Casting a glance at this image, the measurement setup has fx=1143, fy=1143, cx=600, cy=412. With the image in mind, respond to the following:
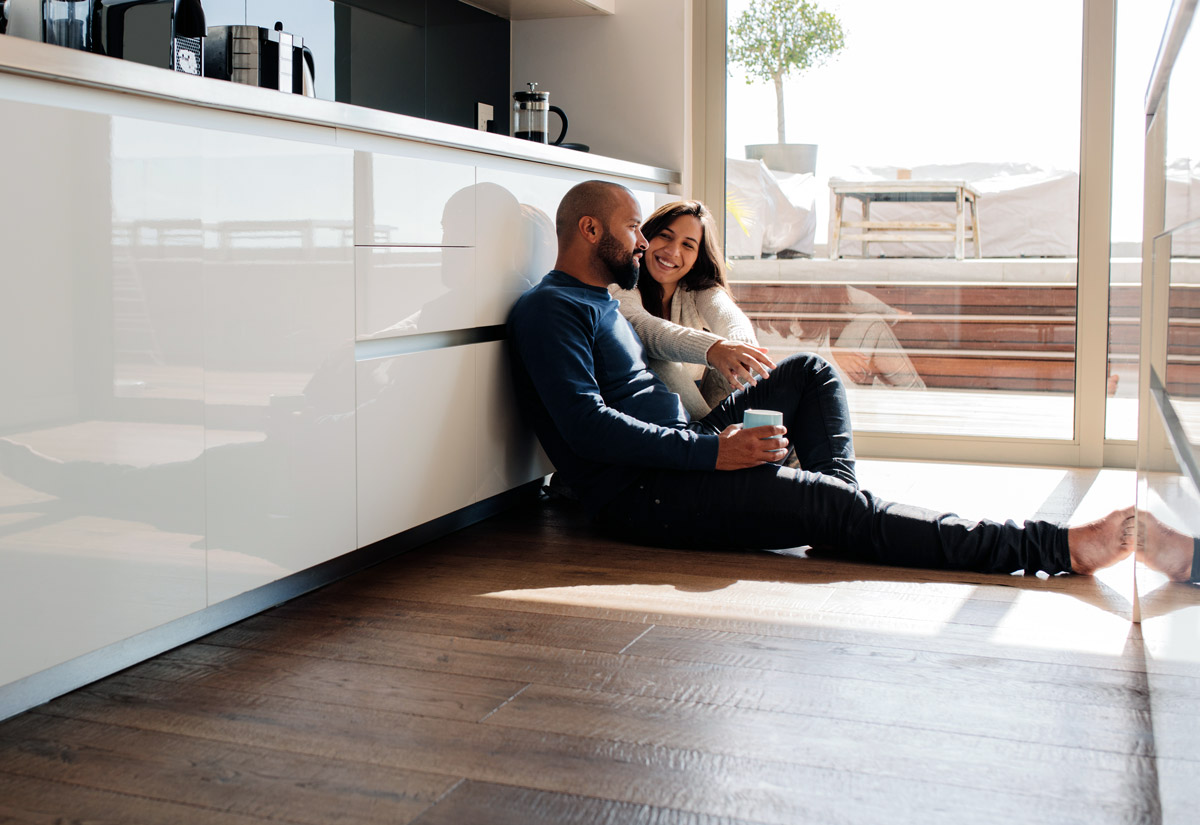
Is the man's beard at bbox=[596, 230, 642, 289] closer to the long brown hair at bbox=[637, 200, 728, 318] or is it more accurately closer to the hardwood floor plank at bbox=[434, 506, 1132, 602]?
the long brown hair at bbox=[637, 200, 728, 318]

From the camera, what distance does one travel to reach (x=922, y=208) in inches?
160

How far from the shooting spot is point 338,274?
2.21 metres

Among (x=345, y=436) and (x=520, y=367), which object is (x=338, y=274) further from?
(x=520, y=367)

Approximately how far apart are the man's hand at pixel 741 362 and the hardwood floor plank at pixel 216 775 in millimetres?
1680

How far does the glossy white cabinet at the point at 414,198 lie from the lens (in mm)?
2293

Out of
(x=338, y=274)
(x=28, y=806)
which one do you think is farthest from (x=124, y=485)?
(x=338, y=274)

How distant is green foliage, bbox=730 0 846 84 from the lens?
164 inches

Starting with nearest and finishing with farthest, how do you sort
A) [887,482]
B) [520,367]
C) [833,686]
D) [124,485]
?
[124,485] → [833,686] → [520,367] → [887,482]

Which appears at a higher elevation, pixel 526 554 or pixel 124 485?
pixel 124 485

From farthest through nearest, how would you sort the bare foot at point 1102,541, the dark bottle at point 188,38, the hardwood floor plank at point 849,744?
the bare foot at point 1102,541
the dark bottle at point 188,38
the hardwood floor plank at point 849,744

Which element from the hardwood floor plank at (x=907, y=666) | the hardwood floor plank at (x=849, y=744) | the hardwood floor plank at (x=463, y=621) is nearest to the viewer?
the hardwood floor plank at (x=849, y=744)

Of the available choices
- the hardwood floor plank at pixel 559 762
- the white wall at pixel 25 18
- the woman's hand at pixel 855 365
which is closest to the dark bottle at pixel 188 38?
the white wall at pixel 25 18

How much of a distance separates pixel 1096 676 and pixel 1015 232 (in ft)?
7.85

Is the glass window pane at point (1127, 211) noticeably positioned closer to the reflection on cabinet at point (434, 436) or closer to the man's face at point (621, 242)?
the man's face at point (621, 242)
